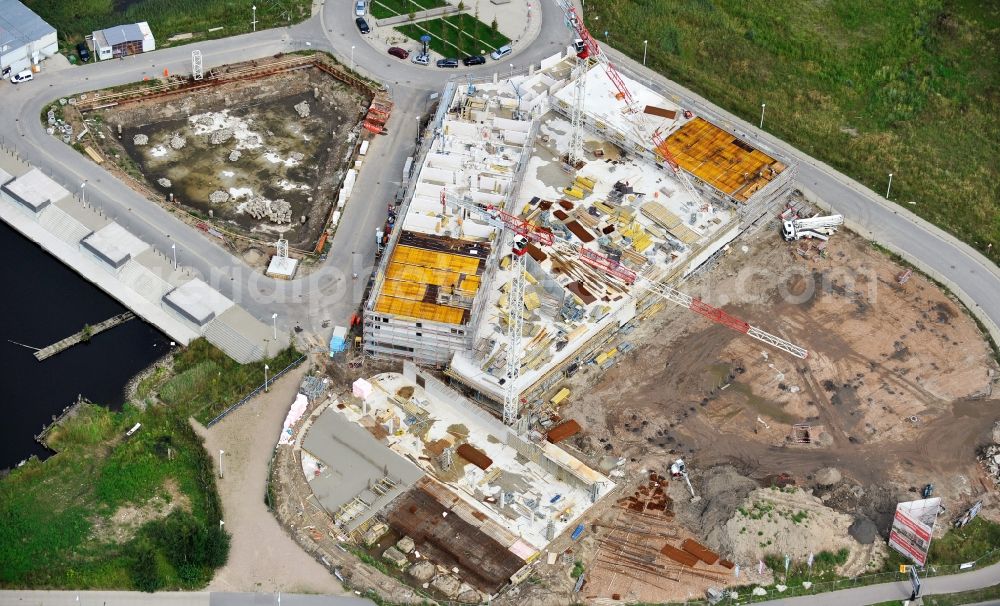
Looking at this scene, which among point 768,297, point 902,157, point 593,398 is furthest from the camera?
point 902,157

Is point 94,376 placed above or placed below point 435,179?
below

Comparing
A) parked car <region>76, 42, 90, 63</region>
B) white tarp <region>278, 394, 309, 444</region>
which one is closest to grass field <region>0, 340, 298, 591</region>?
white tarp <region>278, 394, 309, 444</region>

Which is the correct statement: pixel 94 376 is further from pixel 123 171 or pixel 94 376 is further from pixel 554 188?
pixel 554 188

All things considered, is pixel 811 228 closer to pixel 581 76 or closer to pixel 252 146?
pixel 581 76

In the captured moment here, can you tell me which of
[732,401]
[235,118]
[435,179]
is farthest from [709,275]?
[235,118]

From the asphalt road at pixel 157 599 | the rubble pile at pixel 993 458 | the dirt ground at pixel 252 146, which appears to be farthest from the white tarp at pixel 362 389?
the rubble pile at pixel 993 458

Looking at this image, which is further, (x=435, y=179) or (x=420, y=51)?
(x=420, y=51)
